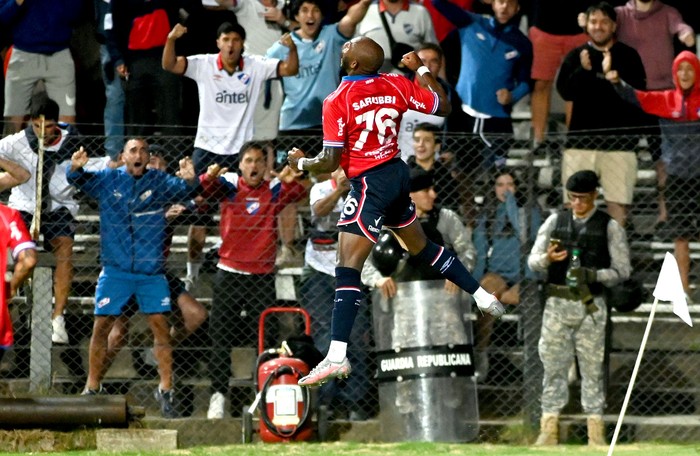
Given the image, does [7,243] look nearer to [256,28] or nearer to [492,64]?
[256,28]

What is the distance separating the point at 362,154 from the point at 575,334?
3.60 meters

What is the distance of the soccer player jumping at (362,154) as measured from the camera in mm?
8711

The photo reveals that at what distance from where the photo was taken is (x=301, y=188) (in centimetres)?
1212

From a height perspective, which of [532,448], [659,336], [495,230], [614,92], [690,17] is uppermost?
[690,17]

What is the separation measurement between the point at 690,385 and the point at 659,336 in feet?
1.73

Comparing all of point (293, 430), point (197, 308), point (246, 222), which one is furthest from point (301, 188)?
point (293, 430)

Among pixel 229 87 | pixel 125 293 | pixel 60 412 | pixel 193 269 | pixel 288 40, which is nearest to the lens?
pixel 60 412

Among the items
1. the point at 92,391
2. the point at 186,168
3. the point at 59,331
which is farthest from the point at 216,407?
the point at 186,168

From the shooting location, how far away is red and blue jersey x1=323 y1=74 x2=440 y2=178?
28.6ft

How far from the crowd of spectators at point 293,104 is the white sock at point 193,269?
19 mm

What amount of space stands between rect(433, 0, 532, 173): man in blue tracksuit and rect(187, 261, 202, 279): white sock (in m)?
2.95

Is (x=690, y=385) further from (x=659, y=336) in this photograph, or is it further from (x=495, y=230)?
(x=495, y=230)

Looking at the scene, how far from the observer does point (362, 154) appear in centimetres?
886

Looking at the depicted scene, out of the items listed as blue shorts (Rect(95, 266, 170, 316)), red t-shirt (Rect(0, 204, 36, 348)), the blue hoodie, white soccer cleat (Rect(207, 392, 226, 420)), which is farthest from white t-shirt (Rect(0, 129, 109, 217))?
white soccer cleat (Rect(207, 392, 226, 420))
